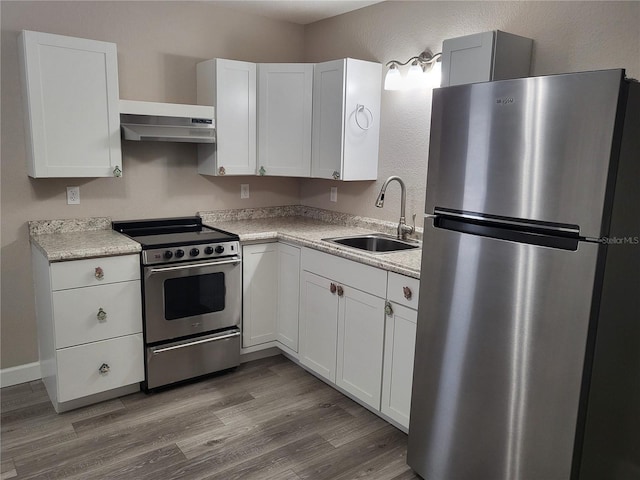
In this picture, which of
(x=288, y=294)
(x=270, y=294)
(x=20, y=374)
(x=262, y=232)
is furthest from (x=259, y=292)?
(x=20, y=374)

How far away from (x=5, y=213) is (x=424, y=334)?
2555 millimetres

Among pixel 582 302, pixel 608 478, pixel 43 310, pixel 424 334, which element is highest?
pixel 582 302

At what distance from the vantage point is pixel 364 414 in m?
2.91

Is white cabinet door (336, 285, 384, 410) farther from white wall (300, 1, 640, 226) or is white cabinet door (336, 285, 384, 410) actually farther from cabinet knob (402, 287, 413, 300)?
white wall (300, 1, 640, 226)

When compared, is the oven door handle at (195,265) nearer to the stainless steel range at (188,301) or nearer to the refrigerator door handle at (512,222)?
the stainless steel range at (188,301)

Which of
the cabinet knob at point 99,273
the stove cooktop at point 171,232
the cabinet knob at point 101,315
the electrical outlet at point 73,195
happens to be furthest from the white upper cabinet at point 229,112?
the cabinet knob at point 101,315

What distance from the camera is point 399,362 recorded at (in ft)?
8.53

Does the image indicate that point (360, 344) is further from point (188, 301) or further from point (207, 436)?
point (188, 301)

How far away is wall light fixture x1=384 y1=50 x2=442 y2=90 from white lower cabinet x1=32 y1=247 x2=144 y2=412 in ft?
6.30

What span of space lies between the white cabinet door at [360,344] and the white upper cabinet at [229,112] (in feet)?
4.25

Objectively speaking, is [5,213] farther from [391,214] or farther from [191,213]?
[391,214]

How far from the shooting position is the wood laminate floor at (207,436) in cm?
239

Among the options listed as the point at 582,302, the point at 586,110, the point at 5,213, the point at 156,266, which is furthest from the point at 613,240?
the point at 5,213

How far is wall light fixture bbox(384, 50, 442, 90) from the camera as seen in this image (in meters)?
3.05
